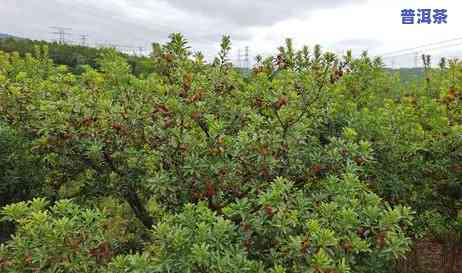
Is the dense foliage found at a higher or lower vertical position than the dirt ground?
higher

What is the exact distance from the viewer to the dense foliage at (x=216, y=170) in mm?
2770

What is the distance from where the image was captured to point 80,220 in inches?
118

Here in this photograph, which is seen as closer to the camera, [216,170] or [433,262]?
[216,170]

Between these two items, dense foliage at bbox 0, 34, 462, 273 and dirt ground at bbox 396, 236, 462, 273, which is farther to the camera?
dirt ground at bbox 396, 236, 462, 273

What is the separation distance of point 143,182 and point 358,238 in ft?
6.98

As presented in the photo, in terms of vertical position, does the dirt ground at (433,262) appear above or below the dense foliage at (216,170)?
below

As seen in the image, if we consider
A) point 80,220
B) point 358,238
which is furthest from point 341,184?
point 80,220

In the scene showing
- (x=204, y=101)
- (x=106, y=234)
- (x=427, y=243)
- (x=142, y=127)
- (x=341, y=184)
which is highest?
(x=204, y=101)

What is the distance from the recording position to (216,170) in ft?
11.4

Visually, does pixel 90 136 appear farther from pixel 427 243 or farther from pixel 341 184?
pixel 427 243

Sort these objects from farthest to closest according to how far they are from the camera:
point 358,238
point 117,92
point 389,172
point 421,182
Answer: point 421,182, point 389,172, point 117,92, point 358,238

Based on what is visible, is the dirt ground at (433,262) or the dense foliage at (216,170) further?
the dirt ground at (433,262)

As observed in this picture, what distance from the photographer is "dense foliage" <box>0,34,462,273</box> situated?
277 centimetres

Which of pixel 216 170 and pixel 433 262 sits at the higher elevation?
pixel 216 170
